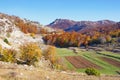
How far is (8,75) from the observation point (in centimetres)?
2475

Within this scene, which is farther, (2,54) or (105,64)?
(105,64)

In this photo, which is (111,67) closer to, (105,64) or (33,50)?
(105,64)

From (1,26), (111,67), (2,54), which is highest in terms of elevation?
(1,26)

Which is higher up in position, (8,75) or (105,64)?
(8,75)

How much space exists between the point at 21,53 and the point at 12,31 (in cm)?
9981

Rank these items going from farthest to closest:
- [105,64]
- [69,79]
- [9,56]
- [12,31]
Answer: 1. [12,31]
2. [105,64]
3. [9,56]
4. [69,79]

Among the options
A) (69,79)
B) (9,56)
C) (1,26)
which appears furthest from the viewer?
(1,26)

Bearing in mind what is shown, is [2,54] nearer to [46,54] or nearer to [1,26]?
[46,54]

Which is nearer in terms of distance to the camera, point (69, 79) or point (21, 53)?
point (69, 79)

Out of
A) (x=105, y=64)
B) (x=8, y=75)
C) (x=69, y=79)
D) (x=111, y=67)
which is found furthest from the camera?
(x=105, y=64)

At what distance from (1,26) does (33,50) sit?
80.8 m

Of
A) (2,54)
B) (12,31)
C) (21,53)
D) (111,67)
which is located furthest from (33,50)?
(12,31)

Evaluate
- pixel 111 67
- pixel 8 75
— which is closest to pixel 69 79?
pixel 8 75

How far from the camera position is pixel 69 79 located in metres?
27.0
